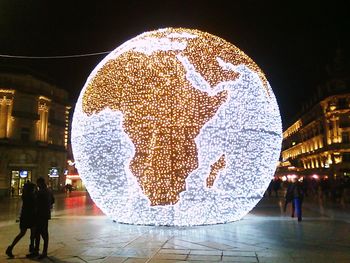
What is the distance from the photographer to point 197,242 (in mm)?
8523

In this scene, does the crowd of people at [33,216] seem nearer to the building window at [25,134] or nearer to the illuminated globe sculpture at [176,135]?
the illuminated globe sculpture at [176,135]

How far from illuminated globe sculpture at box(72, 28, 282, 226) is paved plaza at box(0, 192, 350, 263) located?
30.1 inches

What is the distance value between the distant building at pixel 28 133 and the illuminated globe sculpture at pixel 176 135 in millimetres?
31216

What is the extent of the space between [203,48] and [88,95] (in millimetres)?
3486

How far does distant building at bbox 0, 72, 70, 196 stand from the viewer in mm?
40688

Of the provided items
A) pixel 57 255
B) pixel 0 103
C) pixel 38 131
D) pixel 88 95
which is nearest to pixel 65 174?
pixel 38 131

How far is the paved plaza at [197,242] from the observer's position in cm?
718

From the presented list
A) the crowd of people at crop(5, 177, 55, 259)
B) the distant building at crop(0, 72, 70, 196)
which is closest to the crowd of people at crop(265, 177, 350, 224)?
the crowd of people at crop(5, 177, 55, 259)

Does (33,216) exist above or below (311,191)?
below

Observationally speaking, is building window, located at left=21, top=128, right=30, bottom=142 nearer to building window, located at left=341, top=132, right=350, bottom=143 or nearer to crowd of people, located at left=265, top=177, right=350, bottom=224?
crowd of people, located at left=265, top=177, right=350, bottom=224

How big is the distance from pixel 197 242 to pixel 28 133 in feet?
126

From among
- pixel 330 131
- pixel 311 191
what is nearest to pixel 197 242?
pixel 311 191

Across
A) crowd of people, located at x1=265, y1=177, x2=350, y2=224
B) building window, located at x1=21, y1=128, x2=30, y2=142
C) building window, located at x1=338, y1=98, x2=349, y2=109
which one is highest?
building window, located at x1=338, y1=98, x2=349, y2=109

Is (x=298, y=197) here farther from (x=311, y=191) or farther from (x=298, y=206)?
(x=311, y=191)
